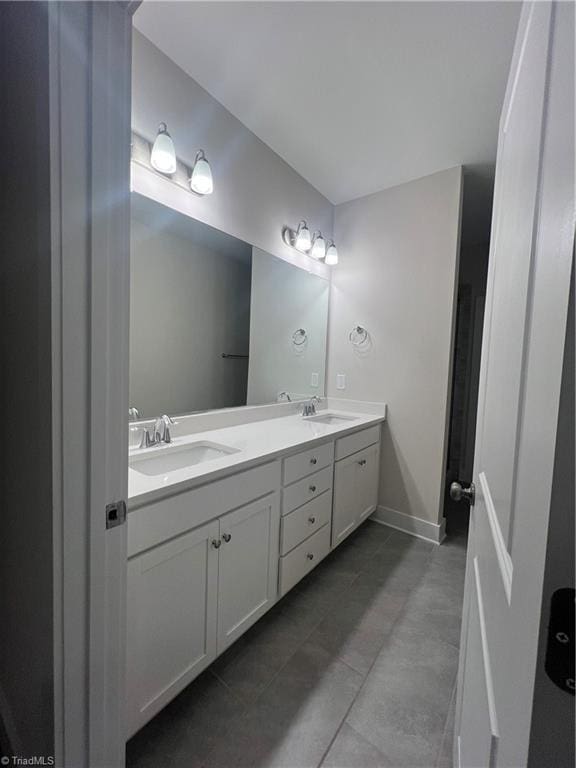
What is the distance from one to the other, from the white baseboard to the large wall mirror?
1.16 meters

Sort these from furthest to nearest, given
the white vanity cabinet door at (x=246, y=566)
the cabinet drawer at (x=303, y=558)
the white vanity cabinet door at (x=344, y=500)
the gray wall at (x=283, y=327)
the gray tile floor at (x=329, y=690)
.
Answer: the gray wall at (x=283, y=327) → the white vanity cabinet door at (x=344, y=500) → the cabinet drawer at (x=303, y=558) → the white vanity cabinet door at (x=246, y=566) → the gray tile floor at (x=329, y=690)

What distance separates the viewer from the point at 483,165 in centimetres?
212

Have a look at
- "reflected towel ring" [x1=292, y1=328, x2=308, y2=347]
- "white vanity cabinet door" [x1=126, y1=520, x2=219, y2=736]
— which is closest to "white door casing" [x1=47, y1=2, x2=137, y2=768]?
"white vanity cabinet door" [x1=126, y1=520, x2=219, y2=736]

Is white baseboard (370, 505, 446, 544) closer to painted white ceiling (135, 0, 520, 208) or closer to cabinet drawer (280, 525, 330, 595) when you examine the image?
cabinet drawer (280, 525, 330, 595)

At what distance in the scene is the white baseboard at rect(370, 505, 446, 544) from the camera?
7.55 feet

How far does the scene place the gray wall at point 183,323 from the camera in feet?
4.79

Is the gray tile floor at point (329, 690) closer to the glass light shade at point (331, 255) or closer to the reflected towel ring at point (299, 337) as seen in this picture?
the reflected towel ring at point (299, 337)

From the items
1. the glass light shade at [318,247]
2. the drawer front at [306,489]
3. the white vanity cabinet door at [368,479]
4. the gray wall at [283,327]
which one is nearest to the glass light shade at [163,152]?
the gray wall at [283,327]

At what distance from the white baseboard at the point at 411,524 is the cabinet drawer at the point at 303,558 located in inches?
32.6

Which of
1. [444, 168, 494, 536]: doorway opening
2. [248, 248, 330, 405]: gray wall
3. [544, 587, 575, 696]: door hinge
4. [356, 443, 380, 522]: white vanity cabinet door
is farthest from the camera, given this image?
[444, 168, 494, 536]: doorway opening

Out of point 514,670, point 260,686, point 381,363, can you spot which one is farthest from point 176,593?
point 381,363

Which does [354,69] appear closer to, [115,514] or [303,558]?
[115,514]

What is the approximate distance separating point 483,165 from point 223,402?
7.51ft

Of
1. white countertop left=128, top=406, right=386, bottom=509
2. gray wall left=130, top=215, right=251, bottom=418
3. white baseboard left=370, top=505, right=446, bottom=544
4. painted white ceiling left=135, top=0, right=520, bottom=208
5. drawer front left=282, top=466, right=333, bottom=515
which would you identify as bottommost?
white baseboard left=370, top=505, right=446, bottom=544
